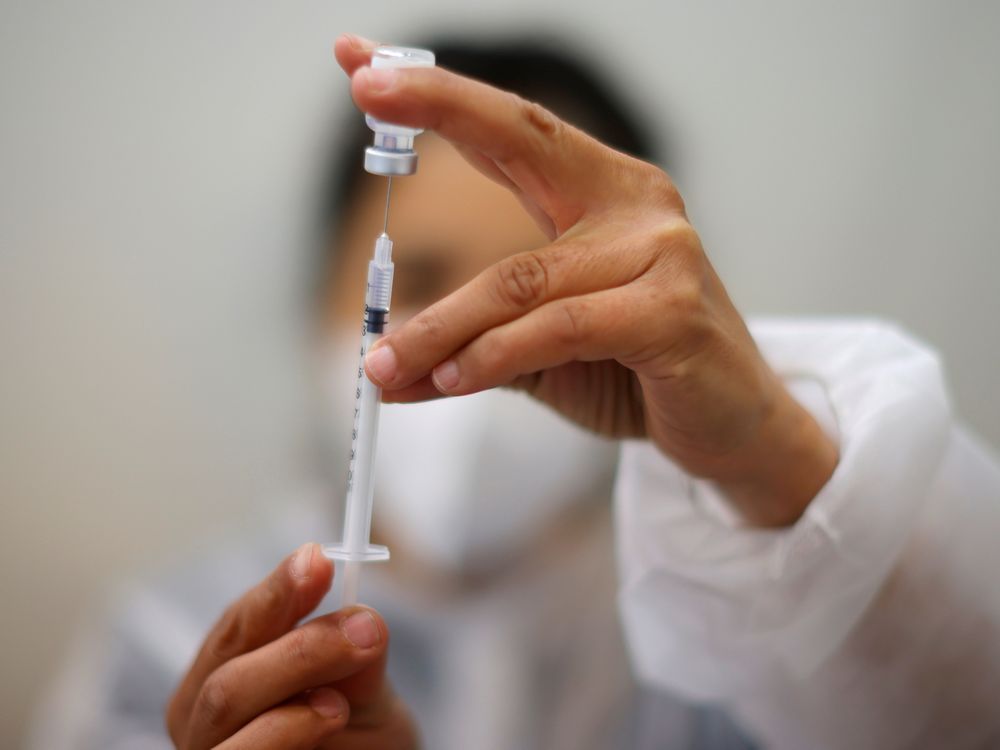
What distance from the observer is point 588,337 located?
1.74 ft

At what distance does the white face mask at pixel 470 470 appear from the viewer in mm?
1334

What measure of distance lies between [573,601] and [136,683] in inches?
30.5

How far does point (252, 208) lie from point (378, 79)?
3.64 ft

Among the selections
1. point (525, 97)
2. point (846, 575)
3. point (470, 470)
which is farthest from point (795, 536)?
point (525, 97)

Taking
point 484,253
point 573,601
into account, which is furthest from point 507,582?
point 484,253

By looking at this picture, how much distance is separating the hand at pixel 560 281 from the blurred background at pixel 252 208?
1.03m

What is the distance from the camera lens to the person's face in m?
1.34

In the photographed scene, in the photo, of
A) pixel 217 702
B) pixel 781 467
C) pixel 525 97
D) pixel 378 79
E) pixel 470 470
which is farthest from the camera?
pixel 525 97

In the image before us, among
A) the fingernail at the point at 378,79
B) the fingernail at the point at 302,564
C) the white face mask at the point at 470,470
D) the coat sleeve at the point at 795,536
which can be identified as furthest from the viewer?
the white face mask at the point at 470,470

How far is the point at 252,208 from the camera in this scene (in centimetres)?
152

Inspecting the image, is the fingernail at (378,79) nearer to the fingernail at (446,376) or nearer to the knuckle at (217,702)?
the fingernail at (446,376)

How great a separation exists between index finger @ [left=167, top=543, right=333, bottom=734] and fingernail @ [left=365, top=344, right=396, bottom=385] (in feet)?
0.47

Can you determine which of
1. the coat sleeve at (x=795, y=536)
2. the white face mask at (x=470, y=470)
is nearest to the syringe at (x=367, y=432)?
the coat sleeve at (x=795, y=536)

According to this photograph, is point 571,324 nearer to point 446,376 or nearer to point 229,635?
point 446,376
